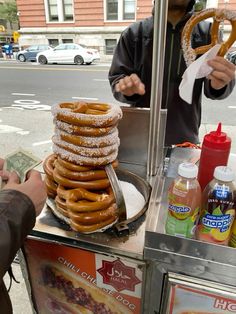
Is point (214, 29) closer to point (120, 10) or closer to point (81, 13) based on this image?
point (120, 10)

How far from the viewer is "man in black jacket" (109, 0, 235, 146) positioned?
133 cm

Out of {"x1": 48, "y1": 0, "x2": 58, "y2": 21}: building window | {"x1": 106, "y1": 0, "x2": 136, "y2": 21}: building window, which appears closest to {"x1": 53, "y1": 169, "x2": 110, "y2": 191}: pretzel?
{"x1": 106, "y1": 0, "x2": 136, "y2": 21}: building window

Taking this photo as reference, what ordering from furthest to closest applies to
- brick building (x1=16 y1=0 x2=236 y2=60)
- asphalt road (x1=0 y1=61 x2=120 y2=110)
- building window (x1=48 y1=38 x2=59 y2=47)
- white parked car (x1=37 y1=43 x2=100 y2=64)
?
building window (x1=48 y1=38 x2=59 y2=47) → brick building (x1=16 y1=0 x2=236 y2=60) → white parked car (x1=37 y1=43 x2=100 y2=64) → asphalt road (x1=0 y1=61 x2=120 y2=110)

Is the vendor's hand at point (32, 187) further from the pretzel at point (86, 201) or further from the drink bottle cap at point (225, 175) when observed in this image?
the drink bottle cap at point (225, 175)

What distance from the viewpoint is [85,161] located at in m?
0.76

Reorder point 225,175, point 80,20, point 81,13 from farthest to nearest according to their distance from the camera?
point 80,20
point 81,13
point 225,175

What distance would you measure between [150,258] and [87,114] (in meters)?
0.42

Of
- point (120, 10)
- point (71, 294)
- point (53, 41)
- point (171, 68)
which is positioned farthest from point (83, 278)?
point (53, 41)

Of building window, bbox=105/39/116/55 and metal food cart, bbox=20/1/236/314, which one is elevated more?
building window, bbox=105/39/116/55

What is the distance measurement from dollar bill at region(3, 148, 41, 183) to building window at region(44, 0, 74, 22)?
15395 mm

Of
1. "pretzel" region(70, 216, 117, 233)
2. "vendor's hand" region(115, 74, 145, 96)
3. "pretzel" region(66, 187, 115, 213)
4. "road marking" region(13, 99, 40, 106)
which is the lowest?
"road marking" region(13, 99, 40, 106)

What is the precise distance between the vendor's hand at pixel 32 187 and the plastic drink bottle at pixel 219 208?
426mm

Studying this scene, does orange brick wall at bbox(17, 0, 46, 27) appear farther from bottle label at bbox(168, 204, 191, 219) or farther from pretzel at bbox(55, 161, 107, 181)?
bottle label at bbox(168, 204, 191, 219)

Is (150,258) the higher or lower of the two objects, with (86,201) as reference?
lower
